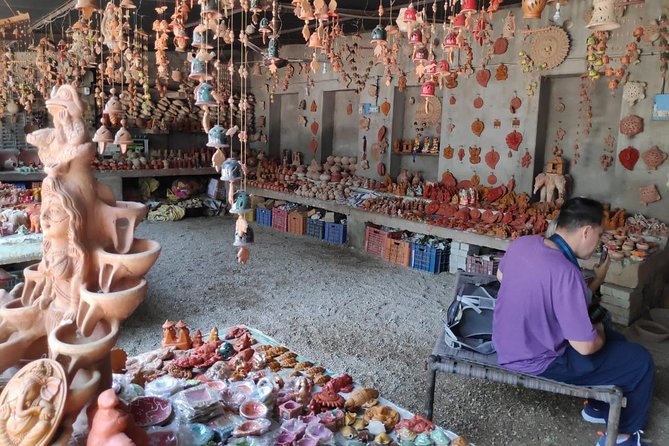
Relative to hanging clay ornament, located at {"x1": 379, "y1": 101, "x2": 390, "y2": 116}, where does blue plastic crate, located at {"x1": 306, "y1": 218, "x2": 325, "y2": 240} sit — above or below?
below

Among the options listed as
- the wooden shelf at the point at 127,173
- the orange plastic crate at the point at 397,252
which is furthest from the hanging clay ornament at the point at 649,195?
the wooden shelf at the point at 127,173

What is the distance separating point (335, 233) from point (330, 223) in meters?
0.19

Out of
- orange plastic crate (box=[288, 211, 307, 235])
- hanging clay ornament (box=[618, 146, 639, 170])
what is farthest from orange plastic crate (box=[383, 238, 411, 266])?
hanging clay ornament (box=[618, 146, 639, 170])

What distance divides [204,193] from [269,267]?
500cm

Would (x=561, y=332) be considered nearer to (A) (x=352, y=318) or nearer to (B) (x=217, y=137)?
(B) (x=217, y=137)

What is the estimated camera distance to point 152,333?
451 centimetres

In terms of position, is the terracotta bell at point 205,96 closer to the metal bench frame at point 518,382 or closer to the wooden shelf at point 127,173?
the metal bench frame at point 518,382

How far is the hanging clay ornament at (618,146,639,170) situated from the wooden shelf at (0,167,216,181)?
25.0 feet

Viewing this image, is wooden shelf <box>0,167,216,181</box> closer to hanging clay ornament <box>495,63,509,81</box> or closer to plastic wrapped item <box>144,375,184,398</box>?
hanging clay ornament <box>495,63,509,81</box>

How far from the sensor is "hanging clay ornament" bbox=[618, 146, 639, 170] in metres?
6.15

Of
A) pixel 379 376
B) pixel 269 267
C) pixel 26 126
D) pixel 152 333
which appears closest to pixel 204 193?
pixel 26 126

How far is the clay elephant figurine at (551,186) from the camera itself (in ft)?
22.1

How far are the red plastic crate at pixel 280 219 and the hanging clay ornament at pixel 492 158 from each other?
3.42m

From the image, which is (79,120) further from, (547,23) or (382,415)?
(547,23)
